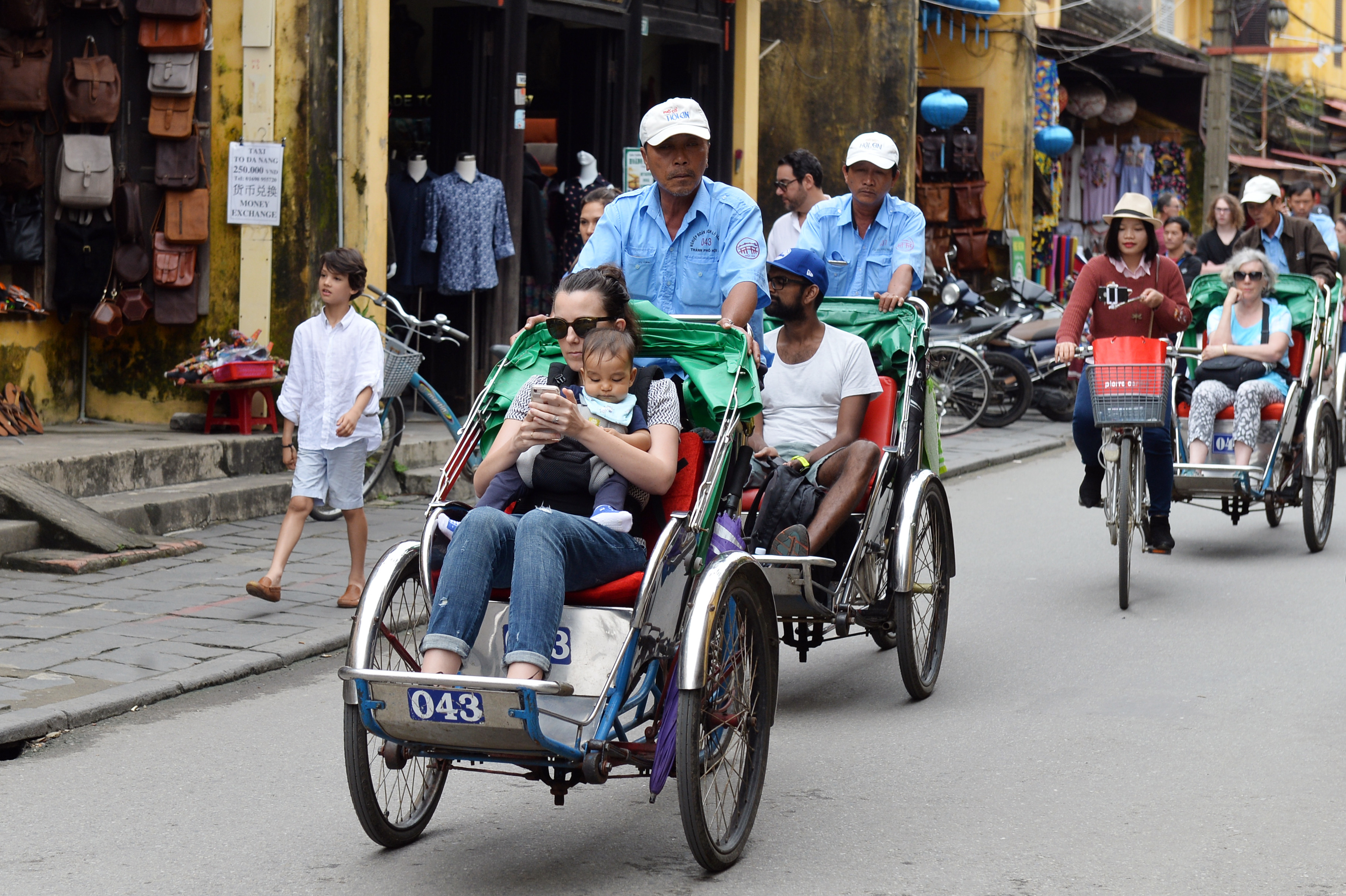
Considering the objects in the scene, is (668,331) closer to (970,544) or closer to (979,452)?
(970,544)

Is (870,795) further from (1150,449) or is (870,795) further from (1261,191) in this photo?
(1261,191)

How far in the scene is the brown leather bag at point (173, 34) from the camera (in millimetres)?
10578

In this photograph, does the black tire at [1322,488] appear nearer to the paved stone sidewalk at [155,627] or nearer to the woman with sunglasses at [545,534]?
the paved stone sidewalk at [155,627]

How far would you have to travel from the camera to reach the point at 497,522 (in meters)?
4.25

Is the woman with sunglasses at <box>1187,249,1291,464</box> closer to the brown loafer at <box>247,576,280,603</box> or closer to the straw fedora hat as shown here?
the straw fedora hat

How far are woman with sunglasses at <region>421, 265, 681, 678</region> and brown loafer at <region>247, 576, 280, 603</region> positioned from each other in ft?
8.90

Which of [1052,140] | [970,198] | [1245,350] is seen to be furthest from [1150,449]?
[1052,140]

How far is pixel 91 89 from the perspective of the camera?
10.4 metres

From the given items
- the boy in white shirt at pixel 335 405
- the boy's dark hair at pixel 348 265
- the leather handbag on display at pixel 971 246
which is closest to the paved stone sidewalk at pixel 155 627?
the boy in white shirt at pixel 335 405

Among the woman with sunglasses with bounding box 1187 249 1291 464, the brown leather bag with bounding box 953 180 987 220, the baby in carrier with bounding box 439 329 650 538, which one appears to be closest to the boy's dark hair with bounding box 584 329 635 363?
the baby in carrier with bounding box 439 329 650 538

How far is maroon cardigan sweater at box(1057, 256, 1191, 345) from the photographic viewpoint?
8336mm

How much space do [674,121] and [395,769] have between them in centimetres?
263

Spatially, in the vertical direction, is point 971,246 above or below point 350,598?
above

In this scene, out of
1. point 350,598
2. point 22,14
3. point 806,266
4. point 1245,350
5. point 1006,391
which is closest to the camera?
point 806,266
